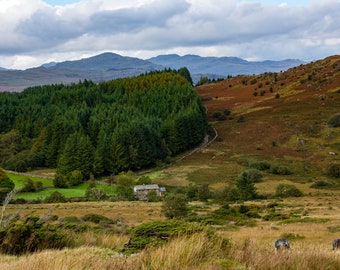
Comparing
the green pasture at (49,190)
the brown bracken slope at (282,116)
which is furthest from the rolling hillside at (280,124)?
the green pasture at (49,190)

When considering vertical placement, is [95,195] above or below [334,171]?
below

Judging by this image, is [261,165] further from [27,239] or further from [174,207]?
[27,239]

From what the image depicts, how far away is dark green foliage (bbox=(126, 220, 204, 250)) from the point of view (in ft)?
26.1

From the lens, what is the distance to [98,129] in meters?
89.8

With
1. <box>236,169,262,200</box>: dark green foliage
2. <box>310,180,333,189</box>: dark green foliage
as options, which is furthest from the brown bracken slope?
<box>236,169,262,200</box>: dark green foliage

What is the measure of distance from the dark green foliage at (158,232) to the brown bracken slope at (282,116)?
65.1 meters

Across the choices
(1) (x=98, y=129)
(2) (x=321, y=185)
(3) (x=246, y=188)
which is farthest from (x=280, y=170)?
(1) (x=98, y=129)

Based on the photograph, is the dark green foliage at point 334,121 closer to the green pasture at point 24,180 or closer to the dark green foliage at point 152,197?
the dark green foliage at point 152,197

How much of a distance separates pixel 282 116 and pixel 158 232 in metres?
95.9

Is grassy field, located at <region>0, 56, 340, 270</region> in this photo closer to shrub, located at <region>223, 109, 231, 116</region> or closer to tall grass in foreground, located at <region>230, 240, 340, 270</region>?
tall grass in foreground, located at <region>230, 240, 340, 270</region>

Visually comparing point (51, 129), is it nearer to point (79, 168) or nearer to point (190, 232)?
point (79, 168)

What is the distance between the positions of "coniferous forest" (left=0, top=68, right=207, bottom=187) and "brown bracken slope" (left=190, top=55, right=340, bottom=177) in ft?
28.6

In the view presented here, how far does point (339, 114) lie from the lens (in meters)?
87.1

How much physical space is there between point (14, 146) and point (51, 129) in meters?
9.31
